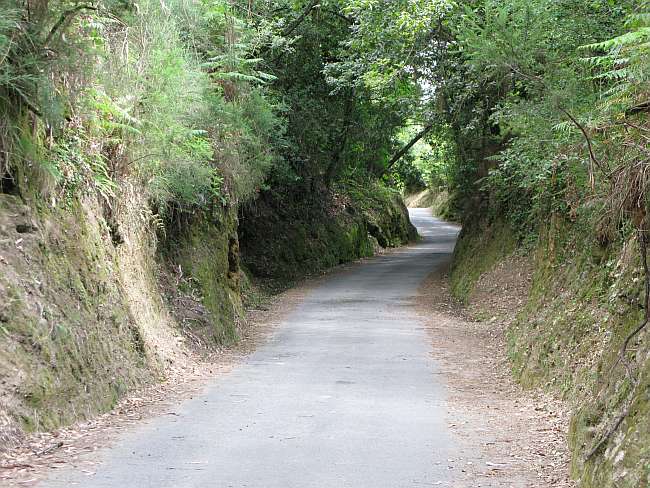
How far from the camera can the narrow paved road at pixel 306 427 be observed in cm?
703

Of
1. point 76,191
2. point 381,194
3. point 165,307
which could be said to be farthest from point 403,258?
point 76,191

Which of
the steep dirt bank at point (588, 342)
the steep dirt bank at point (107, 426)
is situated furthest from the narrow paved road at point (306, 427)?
→ the steep dirt bank at point (588, 342)

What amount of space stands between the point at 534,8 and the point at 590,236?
3.75 metres

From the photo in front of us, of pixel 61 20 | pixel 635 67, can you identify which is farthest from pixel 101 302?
pixel 635 67

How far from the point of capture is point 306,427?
8930 mm

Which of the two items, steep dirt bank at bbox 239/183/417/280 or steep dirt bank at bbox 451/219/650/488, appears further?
steep dirt bank at bbox 239/183/417/280

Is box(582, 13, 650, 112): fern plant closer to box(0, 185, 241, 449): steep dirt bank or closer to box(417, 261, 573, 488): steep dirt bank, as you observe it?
box(417, 261, 573, 488): steep dirt bank

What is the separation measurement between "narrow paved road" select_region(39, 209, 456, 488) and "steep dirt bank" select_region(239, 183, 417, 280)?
12585mm

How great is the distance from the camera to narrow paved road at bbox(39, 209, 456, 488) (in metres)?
7.03

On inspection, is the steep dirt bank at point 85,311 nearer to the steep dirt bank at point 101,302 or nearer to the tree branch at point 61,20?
the steep dirt bank at point 101,302

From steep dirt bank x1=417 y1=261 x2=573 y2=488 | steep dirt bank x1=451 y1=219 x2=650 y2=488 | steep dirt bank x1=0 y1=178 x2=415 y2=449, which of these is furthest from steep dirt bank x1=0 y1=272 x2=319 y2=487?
steep dirt bank x1=451 y1=219 x2=650 y2=488

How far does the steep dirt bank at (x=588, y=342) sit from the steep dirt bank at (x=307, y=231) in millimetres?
10162

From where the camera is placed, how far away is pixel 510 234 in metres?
22.8

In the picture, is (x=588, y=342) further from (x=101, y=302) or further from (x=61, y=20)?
(x=61, y=20)
